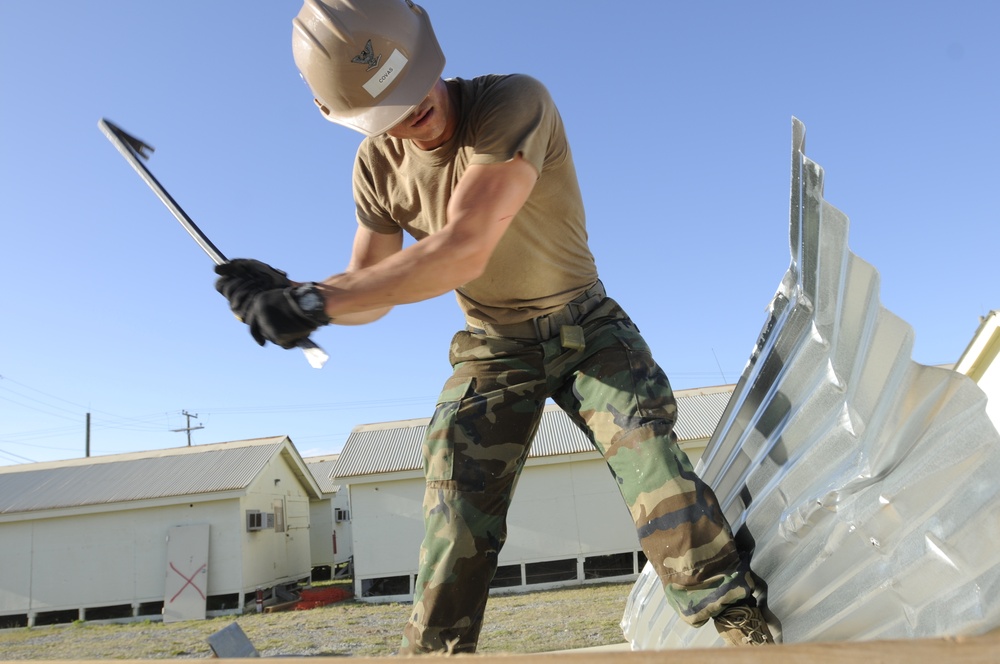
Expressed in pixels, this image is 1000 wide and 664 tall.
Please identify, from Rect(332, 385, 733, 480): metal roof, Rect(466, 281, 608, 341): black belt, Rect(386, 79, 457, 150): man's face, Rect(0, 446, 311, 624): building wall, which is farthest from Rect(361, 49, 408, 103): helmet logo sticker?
Rect(0, 446, 311, 624): building wall

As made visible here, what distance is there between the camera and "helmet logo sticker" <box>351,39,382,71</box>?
6.95 ft

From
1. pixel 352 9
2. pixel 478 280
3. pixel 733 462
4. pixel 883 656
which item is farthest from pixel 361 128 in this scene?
pixel 883 656

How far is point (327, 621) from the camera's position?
40.0ft

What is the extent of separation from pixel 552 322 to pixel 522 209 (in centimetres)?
37

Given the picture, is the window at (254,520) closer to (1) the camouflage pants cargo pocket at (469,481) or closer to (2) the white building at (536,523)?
(2) the white building at (536,523)

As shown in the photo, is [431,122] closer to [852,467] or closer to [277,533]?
[852,467]

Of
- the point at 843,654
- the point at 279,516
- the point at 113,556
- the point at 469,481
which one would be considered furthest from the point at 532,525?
the point at 843,654

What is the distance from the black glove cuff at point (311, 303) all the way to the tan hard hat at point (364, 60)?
0.58 meters

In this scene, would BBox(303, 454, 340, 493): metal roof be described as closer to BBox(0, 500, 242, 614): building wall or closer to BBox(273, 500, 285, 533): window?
BBox(273, 500, 285, 533): window

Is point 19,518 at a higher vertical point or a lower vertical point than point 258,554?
higher

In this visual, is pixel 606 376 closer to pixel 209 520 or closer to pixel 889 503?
pixel 889 503

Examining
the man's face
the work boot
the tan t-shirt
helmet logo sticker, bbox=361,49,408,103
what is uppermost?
helmet logo sticker, bbox=361,49,408,103

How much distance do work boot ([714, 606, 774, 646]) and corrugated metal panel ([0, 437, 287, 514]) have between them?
52.6ft

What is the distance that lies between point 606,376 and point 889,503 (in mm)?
941
